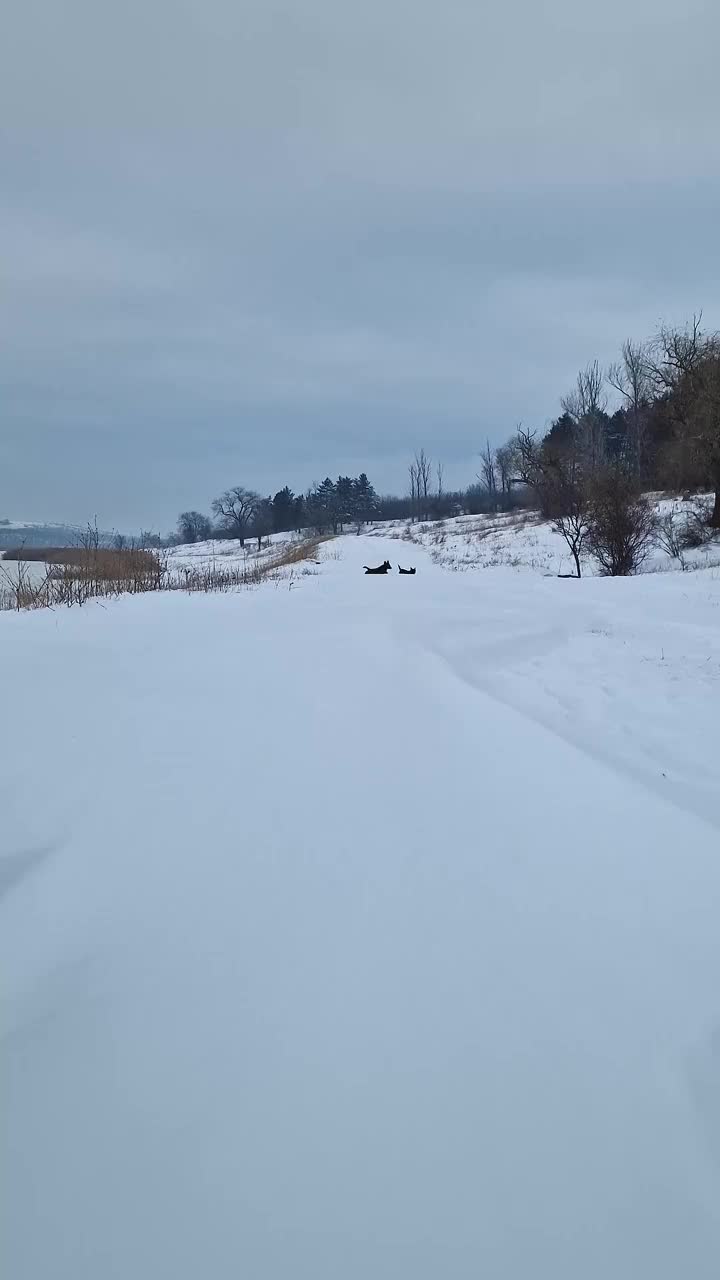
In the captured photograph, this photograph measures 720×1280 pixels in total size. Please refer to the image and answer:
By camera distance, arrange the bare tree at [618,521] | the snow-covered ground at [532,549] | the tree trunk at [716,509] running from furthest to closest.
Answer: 1. the tree trunk at [716,509]
2. the snow-covered ground at [532,549]
3. the bare tree at [618,521]

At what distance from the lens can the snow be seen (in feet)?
4.21

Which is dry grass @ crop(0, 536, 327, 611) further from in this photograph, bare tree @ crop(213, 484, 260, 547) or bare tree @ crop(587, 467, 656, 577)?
bare tree @ crop(213, 484, 260, 547)

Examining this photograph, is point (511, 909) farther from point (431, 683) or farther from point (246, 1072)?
point (431, 683)

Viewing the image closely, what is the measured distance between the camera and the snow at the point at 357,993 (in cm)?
128

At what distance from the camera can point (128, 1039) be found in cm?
170

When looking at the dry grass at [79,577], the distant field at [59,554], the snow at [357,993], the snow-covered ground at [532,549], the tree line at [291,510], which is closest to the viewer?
the snow at [357,993]

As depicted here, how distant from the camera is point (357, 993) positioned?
1.86 meters

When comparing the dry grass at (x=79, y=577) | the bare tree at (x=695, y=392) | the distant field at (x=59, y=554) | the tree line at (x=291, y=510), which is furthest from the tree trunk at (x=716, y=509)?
the tree line at (x=291, y=510)

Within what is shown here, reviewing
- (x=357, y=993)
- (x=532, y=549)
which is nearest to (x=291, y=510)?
(x=532, y=549)

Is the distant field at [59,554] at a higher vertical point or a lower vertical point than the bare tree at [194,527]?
lower

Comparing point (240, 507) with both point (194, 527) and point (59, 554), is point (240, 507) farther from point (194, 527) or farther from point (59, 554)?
point (59, 554)

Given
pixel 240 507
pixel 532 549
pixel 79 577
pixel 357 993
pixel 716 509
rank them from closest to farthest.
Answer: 1. pixel 357 993
2. pixel 79 577
3. pixel 716 509
4. pixel 532 549
5. pixel 240 507

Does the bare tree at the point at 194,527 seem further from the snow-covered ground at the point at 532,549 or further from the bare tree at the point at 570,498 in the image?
the bare tree at the point at 570,498

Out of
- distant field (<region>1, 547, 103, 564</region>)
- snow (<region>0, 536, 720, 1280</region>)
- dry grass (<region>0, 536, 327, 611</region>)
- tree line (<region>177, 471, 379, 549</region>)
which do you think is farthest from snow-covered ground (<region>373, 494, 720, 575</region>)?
tree line (<region>177, 471, 379, 549</region>)
